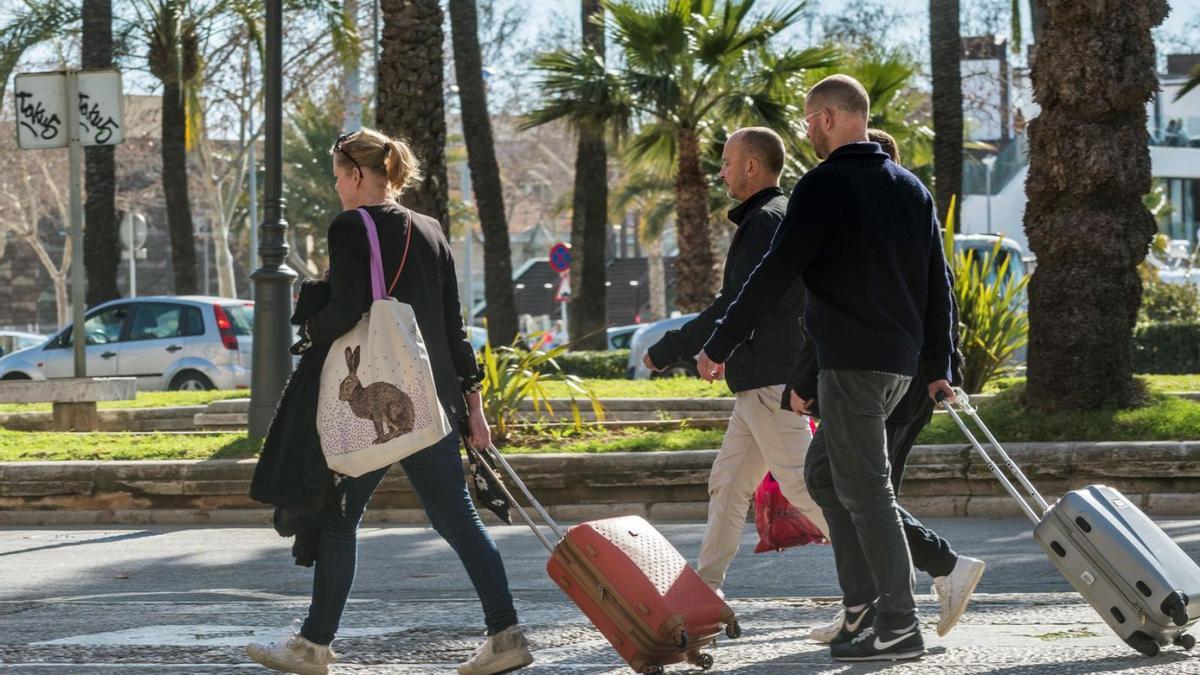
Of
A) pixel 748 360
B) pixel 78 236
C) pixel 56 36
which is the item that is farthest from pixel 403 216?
pixel 56 36

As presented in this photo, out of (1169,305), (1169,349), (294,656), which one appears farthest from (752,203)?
(1169,305)

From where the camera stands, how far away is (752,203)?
20.0ft

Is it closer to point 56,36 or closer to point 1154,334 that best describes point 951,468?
point 1154,334

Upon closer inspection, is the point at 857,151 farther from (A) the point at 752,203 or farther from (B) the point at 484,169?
(B) the point at 484,169

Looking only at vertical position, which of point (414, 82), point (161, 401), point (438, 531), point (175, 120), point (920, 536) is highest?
point (175, 120)

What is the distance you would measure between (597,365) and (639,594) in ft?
59.7

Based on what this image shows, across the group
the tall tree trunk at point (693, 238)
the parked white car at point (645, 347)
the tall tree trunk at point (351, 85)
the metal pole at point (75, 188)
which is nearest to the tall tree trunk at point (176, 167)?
the tall tree trunk at point (351, 85)

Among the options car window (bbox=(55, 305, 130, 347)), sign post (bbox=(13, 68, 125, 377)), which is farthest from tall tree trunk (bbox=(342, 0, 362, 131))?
sign post (bbox=(13, 68, 125, 377))

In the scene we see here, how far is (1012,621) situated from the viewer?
19.8 feet

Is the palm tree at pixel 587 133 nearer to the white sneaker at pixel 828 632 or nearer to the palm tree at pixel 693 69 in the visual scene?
the palm tree at pixel 693 69

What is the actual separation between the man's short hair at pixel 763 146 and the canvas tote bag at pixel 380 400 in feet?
5.63

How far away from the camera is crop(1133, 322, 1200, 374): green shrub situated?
Result: 73.4 ft

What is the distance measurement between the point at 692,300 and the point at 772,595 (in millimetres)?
17716

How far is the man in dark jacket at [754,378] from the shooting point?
600cm
